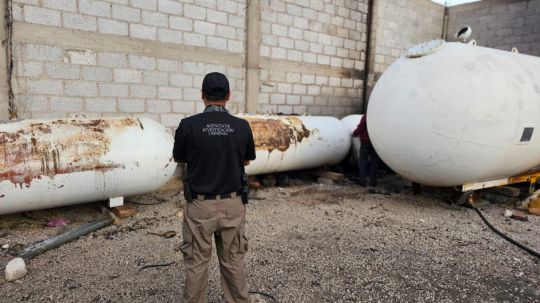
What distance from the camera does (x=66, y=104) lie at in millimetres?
4770

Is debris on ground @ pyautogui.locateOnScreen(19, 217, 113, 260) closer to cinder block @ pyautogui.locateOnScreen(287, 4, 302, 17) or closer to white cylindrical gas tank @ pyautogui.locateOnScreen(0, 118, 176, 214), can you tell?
white cylindrical gas tank @ pyautogui.locateOnScreen(0, 118, 176, 214)

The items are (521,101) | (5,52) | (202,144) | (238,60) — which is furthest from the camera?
(238,60)

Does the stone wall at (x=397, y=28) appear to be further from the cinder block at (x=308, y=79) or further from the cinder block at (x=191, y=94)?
the cinder block at (x=191, y=94)

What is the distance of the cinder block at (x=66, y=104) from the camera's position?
469 cm

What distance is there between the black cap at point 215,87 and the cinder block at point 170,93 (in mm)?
3766

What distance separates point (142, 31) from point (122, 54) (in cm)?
46

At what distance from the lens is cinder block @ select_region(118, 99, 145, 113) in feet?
17.1

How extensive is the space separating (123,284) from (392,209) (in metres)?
3.32

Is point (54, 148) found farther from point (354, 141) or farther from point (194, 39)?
point (354, 141)

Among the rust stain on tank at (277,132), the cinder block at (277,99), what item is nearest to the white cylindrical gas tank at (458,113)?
the rust stain on tank at (277,132)

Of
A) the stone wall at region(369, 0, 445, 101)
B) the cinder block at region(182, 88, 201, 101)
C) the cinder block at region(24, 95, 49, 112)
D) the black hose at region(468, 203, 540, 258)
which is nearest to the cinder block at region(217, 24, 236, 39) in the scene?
the cinder block at region(182, 88, 201, 101)

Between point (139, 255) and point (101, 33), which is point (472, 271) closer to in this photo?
point (139, 255)

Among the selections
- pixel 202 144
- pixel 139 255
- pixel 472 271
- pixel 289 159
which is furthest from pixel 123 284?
pixel 289 159

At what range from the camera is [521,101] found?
4023mm
